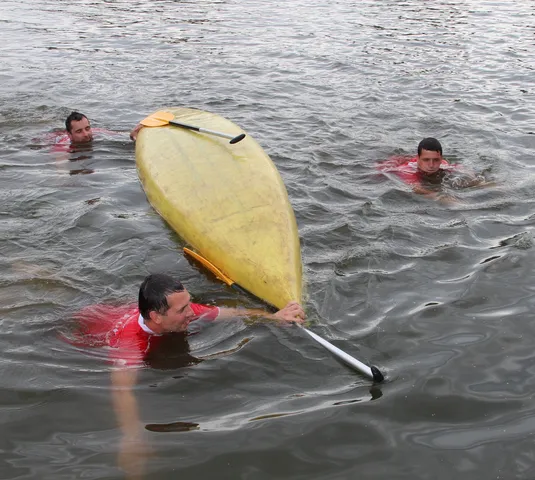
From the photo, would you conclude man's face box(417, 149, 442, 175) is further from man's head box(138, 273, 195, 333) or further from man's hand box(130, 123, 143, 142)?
man's head box(138, 273, 195, 333)

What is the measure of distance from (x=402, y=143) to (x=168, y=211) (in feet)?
13.2

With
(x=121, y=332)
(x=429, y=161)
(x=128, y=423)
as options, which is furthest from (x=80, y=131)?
(x=128, y=423)

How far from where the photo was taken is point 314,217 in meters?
6.46

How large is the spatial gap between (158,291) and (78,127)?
491 cm

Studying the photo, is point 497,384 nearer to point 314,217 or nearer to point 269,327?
point 269,327

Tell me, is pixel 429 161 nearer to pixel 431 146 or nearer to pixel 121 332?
pixel 431 146

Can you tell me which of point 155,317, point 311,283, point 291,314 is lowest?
point 311,283

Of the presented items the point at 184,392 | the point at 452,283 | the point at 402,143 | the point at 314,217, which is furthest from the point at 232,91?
the point at 184,392

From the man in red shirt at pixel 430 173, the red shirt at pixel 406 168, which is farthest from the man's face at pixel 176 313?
the red shirt at pixel 406 168

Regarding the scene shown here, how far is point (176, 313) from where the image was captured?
4.21m

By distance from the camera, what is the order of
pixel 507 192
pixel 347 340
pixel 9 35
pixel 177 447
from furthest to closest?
pixel 9 35 → pixel 507 192 → pixel 347 340 → pixel 177 447

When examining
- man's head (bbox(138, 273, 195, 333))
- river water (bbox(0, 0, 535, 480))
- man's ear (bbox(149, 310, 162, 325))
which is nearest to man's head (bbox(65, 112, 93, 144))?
river water (bbox(0, 0, 535, 480))

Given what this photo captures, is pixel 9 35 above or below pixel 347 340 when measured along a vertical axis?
above

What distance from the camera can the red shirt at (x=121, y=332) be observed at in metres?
4.40
